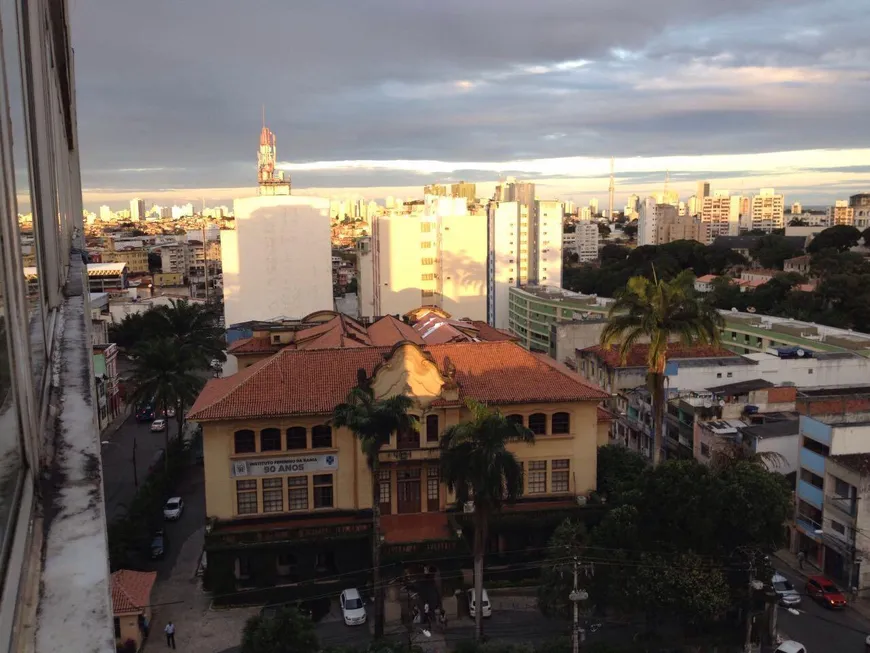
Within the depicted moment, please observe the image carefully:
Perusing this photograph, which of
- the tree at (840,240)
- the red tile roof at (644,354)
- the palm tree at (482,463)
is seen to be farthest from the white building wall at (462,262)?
the palm tree at (482,463)

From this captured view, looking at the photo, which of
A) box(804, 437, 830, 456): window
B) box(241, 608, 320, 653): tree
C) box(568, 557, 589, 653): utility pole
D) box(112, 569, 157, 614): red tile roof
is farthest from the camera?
box(804, 437, 830, 456): window

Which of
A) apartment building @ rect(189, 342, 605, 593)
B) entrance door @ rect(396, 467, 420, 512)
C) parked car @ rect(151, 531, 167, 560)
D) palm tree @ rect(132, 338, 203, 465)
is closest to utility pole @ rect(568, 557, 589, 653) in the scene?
apartment building @ rect(189, 342, 605, 593)

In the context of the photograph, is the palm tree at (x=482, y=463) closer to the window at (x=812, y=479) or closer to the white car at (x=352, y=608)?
the white car at (x=352, y=608)

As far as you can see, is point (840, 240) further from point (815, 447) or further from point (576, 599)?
point (576, 599)

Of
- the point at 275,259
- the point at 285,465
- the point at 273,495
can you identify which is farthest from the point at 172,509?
the point at 275,259

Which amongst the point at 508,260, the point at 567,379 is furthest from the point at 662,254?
the point at 567,379

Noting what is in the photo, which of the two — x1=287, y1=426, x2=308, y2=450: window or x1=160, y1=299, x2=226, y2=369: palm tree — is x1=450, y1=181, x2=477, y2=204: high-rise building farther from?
x1=287, y1=426, x2=308, y2=450: window
